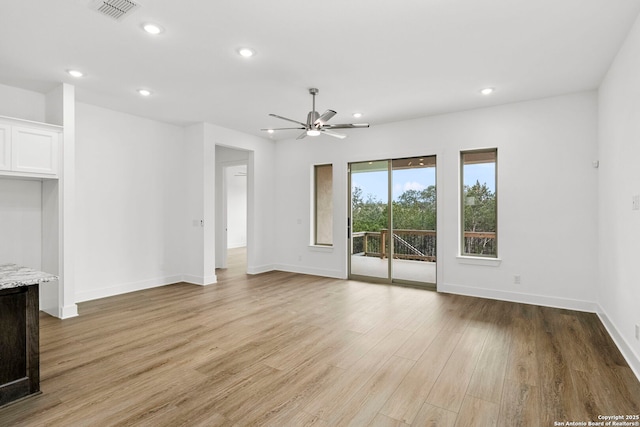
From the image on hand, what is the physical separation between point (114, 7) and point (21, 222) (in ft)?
10.8

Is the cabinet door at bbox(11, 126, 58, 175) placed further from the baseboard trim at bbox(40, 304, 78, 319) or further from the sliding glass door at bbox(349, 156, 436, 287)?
the sliding glass door at bbox(349, 156, 436, 287)

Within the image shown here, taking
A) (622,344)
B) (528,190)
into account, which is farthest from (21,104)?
(622,344)

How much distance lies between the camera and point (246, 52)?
3.36m

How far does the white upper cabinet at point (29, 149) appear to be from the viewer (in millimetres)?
3723

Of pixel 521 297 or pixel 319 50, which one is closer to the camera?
pixel 319 50

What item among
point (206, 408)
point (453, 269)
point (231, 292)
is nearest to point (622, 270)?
point (453, 269)

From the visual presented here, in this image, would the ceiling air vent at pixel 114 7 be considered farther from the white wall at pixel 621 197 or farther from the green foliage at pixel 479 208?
the green foliage at pixel 479 208

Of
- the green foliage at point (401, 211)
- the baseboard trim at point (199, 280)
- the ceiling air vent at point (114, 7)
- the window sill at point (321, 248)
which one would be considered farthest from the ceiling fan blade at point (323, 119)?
the baseboard trim at point (199, 280)

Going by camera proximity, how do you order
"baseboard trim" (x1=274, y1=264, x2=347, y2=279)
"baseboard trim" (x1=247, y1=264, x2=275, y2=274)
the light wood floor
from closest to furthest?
the light wood floor, "baseboard trim" (x1=274, y1=264, x2=347, y2=279), "baseboard trim" (x1=247, y1=264, x2=275, y2=274)

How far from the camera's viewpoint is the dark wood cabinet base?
2.28 m

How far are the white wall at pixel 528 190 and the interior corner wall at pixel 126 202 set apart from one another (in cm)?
387

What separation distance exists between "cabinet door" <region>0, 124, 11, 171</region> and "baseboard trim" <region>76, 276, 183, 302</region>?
6.71 feet

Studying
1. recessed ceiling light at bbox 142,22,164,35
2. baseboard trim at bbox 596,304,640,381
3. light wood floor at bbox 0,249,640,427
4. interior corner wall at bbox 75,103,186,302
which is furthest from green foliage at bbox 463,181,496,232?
interior corner wall at bbox 75,103,186,302

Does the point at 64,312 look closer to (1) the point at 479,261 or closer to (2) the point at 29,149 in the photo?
(2) the point at 29,149
